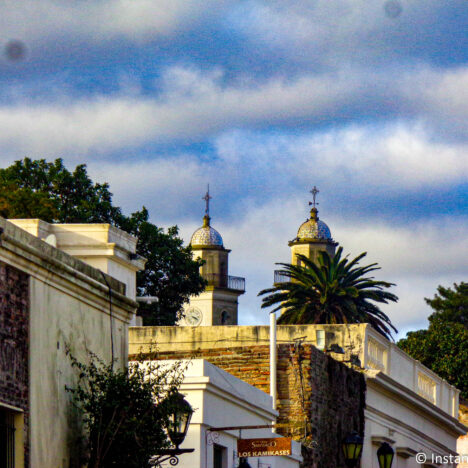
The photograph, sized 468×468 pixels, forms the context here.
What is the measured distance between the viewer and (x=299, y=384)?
87.4 ft

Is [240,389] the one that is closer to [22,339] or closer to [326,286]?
[22,339]

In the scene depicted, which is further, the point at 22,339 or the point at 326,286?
the point at 326,286

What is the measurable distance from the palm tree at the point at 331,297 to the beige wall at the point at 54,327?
32695mm

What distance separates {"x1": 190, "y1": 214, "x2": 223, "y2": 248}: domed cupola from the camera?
12094 cm

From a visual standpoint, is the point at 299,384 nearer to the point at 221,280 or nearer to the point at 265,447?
the point at 265,447

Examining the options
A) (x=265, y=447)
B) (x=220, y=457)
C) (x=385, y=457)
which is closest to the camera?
(x=265, y=447)

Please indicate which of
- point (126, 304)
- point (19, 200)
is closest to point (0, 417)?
point (126, 304)

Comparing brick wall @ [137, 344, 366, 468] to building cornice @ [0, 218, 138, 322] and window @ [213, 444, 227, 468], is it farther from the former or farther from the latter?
building cornice @ [0, 218, 138, 322]

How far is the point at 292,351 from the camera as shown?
26.7 meters

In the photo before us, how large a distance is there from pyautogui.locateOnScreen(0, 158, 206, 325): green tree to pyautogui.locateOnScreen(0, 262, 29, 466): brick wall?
105ft

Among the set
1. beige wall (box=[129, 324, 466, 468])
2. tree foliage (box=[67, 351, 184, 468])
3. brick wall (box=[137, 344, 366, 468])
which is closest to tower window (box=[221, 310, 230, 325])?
beige wall (box=[129, 324, 466, 468])

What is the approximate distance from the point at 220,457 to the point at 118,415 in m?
5.26

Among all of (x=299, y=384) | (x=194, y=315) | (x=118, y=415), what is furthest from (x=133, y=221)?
(x=194, y=315)

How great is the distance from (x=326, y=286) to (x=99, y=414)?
3583cm
